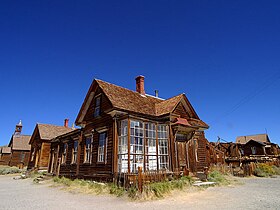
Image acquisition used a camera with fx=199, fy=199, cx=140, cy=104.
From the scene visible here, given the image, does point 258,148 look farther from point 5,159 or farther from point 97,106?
point 5,159

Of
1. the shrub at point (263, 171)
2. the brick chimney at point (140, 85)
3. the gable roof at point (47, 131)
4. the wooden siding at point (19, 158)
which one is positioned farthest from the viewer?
the wooden siding at point (19, 158)

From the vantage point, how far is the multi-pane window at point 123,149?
1217cm

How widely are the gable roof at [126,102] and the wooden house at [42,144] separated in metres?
12.7

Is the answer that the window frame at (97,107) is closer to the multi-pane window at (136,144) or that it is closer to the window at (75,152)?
the multi-pane window at (136,144)

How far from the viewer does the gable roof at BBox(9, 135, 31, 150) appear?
1614 inches

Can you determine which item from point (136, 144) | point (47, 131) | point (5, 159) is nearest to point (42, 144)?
point (47, 131)

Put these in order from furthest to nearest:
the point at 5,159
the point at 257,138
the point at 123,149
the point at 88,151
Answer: the point at 257,138 < the point at 5,159 < the point at 88,151 < the point at 123,149

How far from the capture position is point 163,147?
13.3 m

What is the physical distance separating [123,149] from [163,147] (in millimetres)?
2701

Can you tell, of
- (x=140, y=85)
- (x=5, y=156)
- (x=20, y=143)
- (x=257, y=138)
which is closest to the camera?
(x=140, y=85)

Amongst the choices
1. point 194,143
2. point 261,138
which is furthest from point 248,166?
point 261,138

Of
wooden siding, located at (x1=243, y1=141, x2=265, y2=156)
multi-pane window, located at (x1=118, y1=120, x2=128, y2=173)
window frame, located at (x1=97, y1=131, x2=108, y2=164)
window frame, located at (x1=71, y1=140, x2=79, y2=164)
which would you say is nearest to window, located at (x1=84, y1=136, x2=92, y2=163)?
window frame, located at (x1=97, y1=131, x2=108, y2=164)

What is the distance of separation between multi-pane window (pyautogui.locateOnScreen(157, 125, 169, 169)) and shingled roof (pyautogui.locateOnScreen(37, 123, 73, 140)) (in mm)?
19756

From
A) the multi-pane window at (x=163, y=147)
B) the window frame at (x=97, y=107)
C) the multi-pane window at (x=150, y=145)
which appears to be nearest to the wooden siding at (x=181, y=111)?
the multi-pane window at (x=163, y=147)
